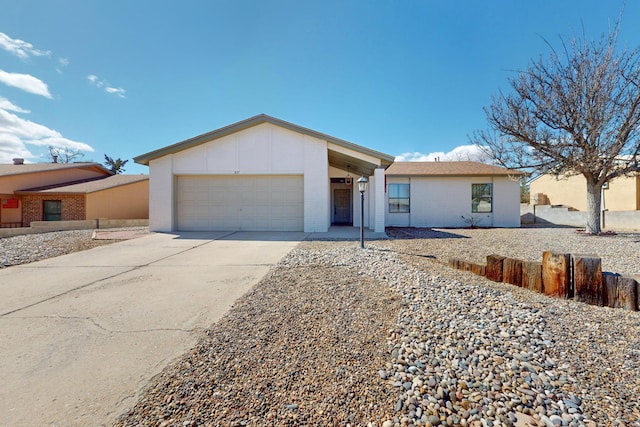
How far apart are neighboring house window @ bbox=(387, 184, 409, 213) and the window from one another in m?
3.37

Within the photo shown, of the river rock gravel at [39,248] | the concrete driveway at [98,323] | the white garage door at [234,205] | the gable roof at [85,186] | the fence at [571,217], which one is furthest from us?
the gable roof at [85,186]

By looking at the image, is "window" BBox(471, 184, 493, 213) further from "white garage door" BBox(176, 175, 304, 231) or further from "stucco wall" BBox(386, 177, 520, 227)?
"white garage door" BBox(176, 175, 304, 231)

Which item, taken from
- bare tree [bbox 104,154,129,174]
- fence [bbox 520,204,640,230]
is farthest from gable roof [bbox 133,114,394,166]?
bare tree [bbox 104,154,129,174]

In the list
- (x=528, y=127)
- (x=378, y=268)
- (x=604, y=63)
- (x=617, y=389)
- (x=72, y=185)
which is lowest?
(x=617, y=389)

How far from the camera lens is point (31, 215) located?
15695 mm

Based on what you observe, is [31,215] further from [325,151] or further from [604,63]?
[604,63]

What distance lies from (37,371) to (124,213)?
18204mm

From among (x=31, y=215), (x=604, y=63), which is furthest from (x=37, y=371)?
(x=31, y=215)

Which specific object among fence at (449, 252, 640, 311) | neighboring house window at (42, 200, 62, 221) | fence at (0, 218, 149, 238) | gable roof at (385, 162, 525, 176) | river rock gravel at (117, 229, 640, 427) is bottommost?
river rock gravel at (117, 229, 640, 427)

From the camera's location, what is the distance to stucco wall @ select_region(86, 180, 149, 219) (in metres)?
15.8

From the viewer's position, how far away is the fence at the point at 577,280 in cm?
337

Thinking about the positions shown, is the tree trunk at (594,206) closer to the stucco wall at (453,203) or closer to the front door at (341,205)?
the stucco wall at (453,203)

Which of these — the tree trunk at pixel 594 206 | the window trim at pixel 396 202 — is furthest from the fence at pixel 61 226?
the tree trunk at pixel 594 206

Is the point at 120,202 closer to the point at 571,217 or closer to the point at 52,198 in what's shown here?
the point at 52,198
